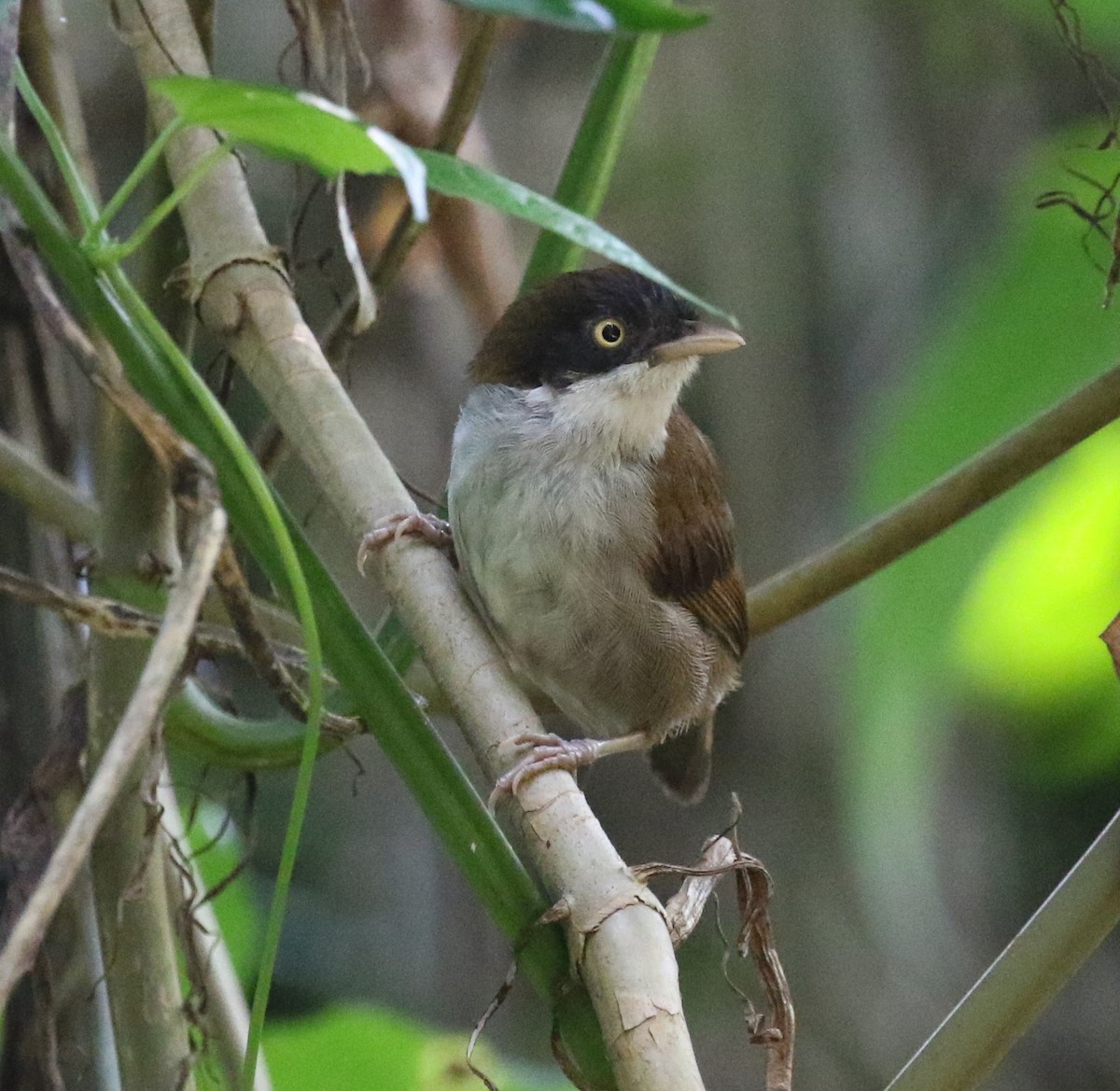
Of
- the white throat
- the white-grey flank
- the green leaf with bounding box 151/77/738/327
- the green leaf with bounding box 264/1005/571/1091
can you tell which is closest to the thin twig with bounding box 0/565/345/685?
the green leaf with bounding box 151/77/738/327

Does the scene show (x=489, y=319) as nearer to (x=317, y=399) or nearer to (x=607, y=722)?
(x=607, y=722)

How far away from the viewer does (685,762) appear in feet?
11.2

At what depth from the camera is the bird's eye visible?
2744 mm

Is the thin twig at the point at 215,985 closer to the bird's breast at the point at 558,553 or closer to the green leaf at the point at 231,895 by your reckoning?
the green leaf at the point at 231,895

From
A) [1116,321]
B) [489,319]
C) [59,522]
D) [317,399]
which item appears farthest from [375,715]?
[489,319]

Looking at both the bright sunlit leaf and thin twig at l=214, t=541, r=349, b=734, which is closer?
thin twig at l=214, t=541, r=349, b=734

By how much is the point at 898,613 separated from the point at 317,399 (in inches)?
58.8

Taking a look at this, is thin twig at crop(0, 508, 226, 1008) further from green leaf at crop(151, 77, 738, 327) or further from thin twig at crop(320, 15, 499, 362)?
thin twig at crop(320, 15, 499, 362)

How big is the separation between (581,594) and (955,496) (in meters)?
0.78

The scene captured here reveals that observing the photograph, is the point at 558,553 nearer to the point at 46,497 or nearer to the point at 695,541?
the point at 695,541

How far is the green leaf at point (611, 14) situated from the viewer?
37.6 inches

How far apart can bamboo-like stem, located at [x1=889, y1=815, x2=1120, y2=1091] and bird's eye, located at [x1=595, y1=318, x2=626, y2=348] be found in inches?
57.8

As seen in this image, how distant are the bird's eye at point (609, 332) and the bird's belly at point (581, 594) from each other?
0.79 ft

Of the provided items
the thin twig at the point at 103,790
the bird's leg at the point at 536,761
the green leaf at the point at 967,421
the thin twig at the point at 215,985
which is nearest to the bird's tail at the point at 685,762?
the green leaf at the point at 967,421
